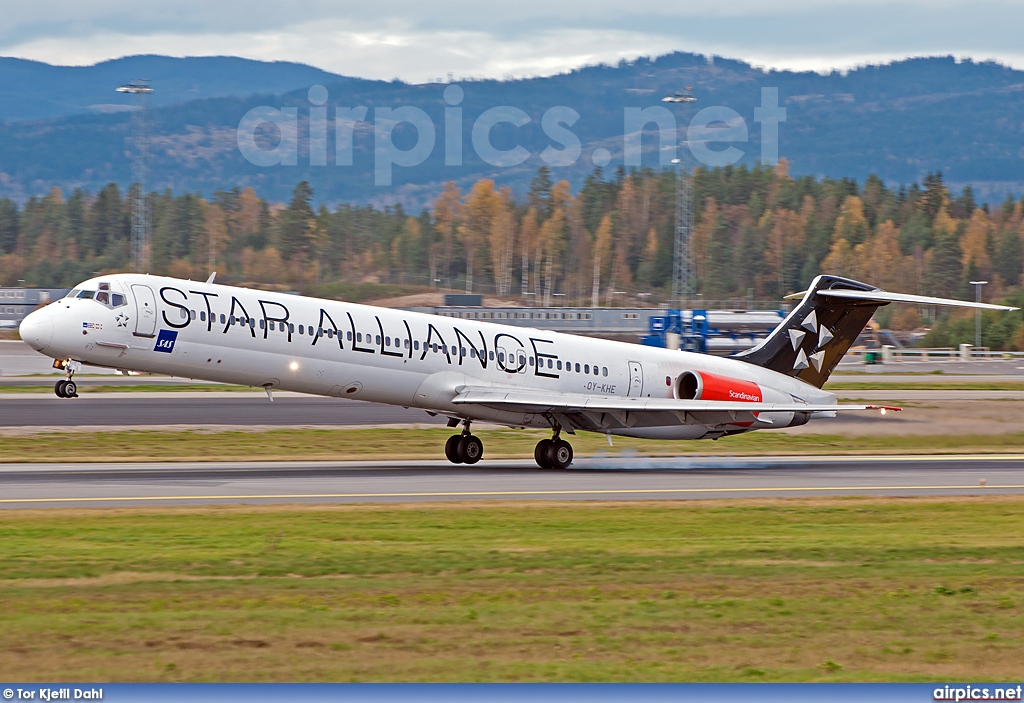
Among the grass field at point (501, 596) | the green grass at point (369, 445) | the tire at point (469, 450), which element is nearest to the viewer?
the grass field at point (501, 596)

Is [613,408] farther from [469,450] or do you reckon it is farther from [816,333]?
[816,333]

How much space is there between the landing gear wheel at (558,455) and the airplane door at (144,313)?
35.7ft

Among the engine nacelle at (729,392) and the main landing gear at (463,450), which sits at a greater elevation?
the engine nacelle at (729,392)

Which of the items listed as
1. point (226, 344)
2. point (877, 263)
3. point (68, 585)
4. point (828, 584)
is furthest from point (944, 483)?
point (877, 263)

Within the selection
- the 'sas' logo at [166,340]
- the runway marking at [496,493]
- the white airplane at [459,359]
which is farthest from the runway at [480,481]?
the 'sas' logo at [166,340]

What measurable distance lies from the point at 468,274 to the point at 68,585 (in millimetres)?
180181

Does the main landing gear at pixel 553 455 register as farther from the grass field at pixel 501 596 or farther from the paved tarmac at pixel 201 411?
the paved tarmac at pixel 201 411

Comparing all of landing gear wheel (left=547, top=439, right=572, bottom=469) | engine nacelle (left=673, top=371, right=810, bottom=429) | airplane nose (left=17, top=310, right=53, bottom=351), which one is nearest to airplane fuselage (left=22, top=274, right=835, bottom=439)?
airplane nose (left=17, top=310, right=53, bottom=351)

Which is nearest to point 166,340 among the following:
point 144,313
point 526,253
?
point 144,313

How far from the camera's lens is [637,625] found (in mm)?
14102

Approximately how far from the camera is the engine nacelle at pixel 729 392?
35875 millimetres

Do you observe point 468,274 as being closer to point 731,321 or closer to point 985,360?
point 731,321

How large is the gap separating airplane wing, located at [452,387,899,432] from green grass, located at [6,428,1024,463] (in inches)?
187

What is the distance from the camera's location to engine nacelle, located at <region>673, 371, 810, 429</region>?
35.9 metres
